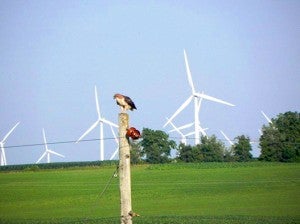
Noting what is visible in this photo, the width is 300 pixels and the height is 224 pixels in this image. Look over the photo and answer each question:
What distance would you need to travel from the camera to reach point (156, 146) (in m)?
112

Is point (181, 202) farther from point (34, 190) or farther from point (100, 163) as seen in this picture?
point (100, 163)

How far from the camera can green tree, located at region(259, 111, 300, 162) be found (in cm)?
8158

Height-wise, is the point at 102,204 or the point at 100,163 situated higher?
the point at 100,163

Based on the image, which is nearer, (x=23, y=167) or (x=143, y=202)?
(x=143, y=202)

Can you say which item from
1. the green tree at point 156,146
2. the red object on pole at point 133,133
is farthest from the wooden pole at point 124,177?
the green tree at point 156,146

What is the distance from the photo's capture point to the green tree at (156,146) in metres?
111

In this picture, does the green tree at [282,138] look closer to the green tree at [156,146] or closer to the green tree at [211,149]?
the green tree at [211,149]

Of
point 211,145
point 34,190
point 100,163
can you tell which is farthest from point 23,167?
point 34,190

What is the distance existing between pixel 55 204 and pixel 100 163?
6184cm

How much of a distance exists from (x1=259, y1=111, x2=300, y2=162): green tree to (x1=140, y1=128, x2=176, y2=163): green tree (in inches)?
748

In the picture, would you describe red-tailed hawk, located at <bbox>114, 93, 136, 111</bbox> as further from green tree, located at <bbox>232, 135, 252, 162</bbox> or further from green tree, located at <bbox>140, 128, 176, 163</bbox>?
green tree, located at <bbox>140, 128, 176, 163</bbox>

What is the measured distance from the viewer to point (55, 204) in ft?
136

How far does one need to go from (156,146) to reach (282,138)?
24863 millimetres

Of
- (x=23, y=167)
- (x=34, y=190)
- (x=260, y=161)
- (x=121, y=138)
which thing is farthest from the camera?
(x=23, y=167)
